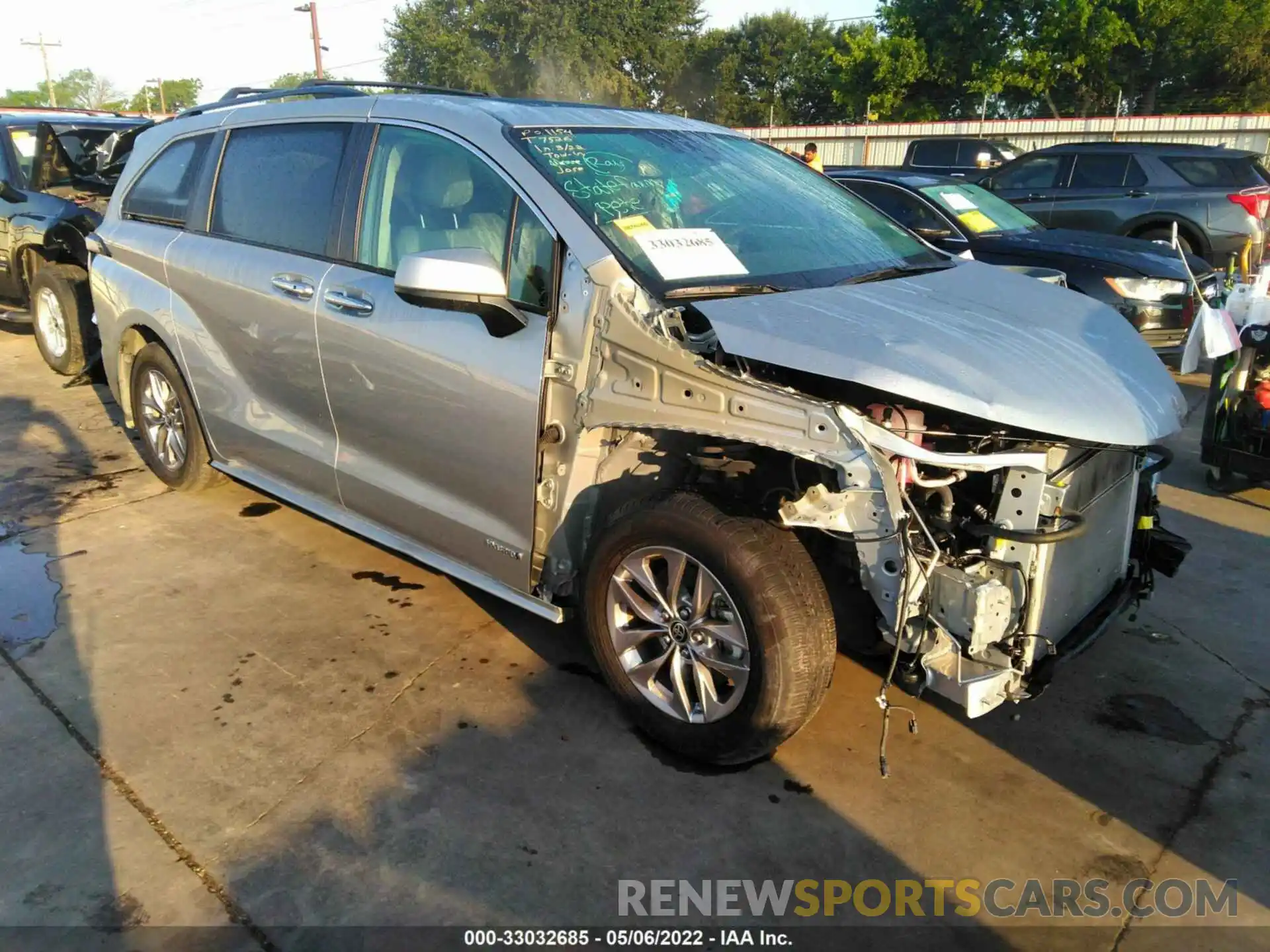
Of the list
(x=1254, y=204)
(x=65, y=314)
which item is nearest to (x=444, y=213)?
(x=65, y=314)

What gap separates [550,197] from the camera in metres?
2.96

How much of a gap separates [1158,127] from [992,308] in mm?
23533

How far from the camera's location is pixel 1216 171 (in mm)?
10680

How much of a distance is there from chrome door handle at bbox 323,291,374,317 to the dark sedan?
14.8 feet

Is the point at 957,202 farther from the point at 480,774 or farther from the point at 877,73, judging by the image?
the point at 877,73

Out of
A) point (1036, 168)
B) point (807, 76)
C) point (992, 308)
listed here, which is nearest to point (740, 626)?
point (992, 308)

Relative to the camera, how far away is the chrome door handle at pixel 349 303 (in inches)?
133

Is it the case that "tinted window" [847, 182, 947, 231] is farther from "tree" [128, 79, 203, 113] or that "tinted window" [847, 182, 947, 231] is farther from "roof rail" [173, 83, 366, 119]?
"tree" [128, 79, 203, 113]

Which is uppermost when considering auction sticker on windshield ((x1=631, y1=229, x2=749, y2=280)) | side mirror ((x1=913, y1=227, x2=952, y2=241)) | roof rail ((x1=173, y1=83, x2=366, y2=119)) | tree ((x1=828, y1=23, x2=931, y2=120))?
tree ((x1=828, y1=23, x2=931, y2=120))

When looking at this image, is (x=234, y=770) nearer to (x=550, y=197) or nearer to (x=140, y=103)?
(x=550, y=197)

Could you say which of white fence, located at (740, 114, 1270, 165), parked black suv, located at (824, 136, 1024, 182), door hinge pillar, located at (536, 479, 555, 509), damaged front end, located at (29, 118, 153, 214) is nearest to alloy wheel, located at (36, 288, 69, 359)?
damaged front end, located at (29, 118, 153, 214)

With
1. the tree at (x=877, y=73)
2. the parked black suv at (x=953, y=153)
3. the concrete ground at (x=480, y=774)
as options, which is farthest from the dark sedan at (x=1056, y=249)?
the tree at (x=877, y=73)

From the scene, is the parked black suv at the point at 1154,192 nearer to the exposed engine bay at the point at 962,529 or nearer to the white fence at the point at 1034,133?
the white fence at the point at 1034,133

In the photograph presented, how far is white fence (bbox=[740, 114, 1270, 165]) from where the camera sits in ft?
67.1
